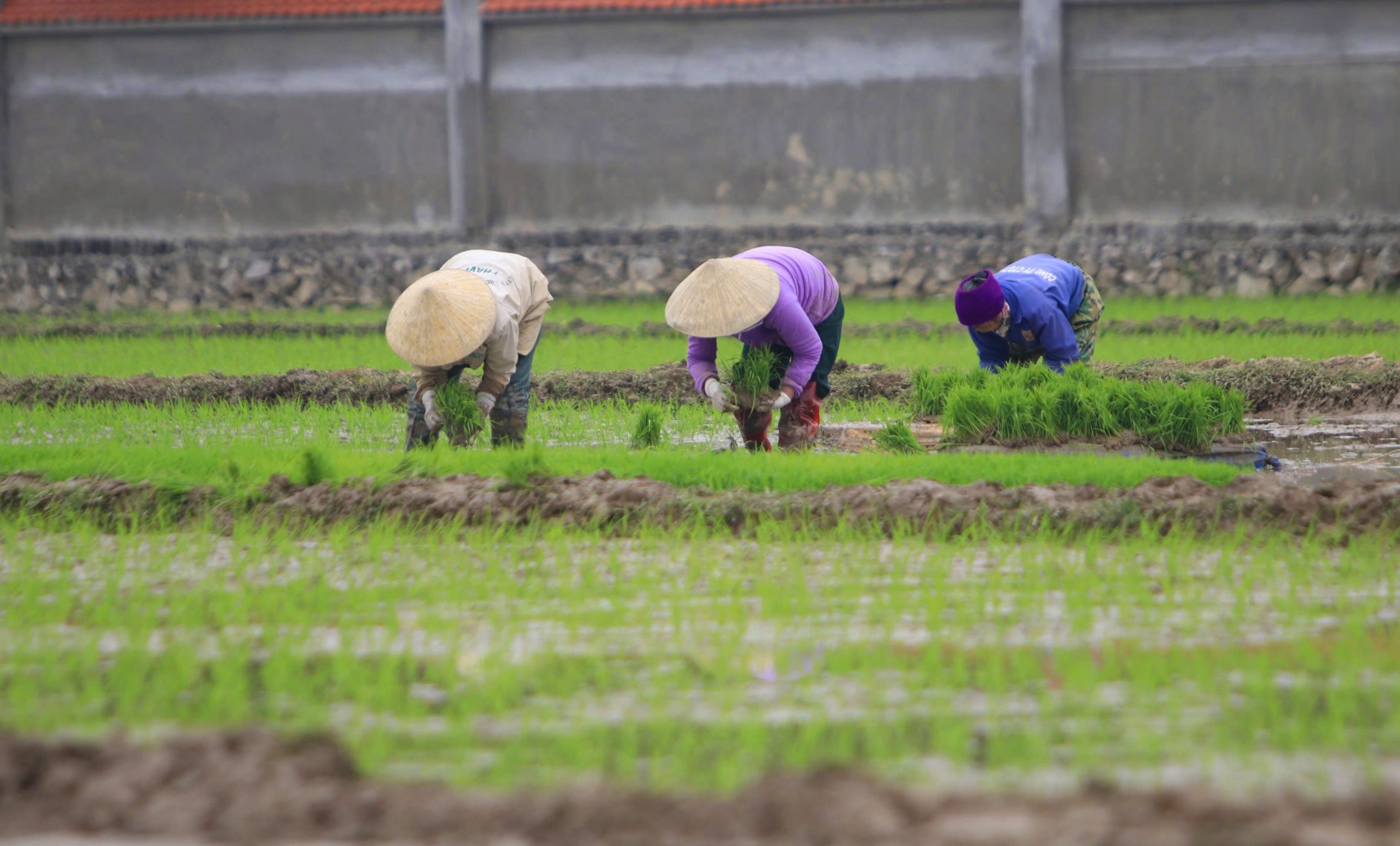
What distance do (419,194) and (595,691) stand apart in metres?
12.2

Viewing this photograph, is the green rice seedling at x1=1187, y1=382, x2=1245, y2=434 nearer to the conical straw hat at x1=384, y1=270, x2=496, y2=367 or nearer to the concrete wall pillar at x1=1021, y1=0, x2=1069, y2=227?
the conical straw hat at x1=384, y1=270, x2=496, y2=367


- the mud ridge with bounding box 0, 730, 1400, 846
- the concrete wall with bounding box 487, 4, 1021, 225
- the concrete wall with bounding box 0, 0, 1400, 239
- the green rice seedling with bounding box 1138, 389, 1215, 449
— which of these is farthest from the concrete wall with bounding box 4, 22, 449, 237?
the mud ridge with bounding box 0, 730, 1400, 846

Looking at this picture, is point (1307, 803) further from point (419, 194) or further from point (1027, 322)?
point (419, 194)

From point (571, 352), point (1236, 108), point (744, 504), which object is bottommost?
point (744, 504)

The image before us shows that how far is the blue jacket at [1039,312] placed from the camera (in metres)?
6.02

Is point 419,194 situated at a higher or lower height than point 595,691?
higher

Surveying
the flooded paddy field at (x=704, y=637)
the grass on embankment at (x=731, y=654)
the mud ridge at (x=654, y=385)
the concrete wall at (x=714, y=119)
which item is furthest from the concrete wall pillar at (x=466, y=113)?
the grass on embankment at (x=731, y=654)

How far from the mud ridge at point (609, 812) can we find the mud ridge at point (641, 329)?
26.8 ft

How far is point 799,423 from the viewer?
19.1ft

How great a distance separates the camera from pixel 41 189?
14.6m

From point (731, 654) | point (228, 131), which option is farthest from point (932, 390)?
point (228, 131)

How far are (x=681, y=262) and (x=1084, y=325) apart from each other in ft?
25.5

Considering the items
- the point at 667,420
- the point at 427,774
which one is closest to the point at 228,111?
the point at 667,420

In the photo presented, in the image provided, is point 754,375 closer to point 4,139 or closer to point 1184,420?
point 1184,420
